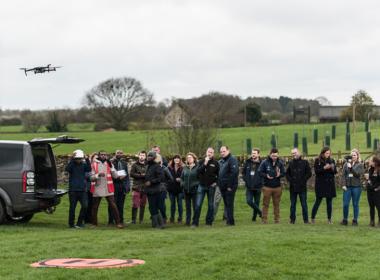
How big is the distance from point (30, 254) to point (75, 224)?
557 centimetres

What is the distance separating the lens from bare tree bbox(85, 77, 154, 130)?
83188 millimetres

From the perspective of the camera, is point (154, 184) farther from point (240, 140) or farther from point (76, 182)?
point (240, 140)

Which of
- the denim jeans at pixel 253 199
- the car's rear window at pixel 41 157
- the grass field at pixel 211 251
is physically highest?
the car's rear window at pixel 41 157

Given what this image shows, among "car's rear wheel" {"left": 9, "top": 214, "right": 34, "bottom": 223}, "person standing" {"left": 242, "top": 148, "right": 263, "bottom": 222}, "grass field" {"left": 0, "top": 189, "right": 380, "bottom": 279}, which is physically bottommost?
"car's rear wheel" {"left": 9, "top": 214, "right": 34, "bottom": 223}

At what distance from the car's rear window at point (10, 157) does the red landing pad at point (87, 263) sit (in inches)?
211

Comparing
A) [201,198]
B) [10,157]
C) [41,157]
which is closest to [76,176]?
[41,157]

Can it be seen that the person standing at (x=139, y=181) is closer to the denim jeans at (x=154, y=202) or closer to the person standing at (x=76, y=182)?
the denim jeans at (x=154, y=202)

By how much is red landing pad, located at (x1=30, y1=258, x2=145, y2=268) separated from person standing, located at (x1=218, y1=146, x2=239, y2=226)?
6206mm

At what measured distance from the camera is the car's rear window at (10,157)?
15891mm

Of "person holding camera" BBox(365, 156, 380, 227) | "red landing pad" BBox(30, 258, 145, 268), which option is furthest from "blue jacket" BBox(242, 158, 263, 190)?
"red landing pad" BBox(30, 258, 145, 268)

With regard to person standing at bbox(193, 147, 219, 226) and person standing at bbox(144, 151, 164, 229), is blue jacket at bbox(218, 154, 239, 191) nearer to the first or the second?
person standing at bbox(193, 147, 219, 226)

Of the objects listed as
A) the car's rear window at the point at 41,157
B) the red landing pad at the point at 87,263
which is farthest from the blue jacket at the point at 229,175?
the red landing pad at the point at 87,263

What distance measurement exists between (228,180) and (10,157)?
5034 millimetres

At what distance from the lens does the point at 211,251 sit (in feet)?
37.4
